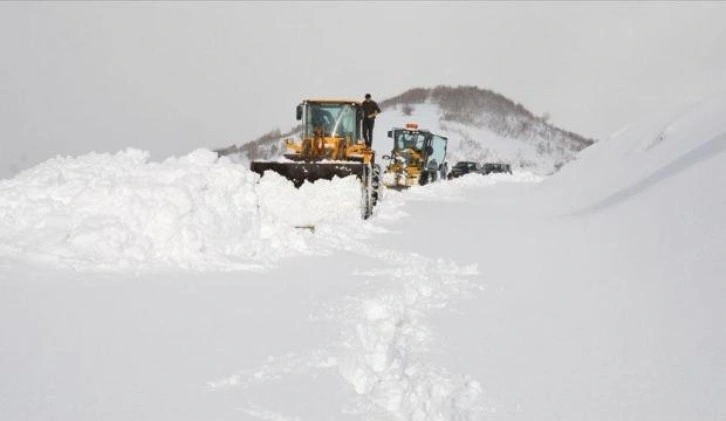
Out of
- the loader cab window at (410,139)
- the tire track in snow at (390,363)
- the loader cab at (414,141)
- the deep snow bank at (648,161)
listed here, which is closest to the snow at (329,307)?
the tire track in snow at (390,363)

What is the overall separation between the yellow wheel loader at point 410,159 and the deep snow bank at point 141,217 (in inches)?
583

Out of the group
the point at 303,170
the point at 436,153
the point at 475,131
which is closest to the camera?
the point at 303,170

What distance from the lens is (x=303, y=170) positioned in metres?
10.8

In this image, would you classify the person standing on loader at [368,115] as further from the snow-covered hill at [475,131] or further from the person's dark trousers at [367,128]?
the snow-covered hill at [475,131]

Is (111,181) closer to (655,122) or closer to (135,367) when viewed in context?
(135,367)

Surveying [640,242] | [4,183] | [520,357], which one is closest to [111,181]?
[4,183]

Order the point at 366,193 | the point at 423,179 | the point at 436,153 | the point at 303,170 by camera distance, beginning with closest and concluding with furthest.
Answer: the point at 303,170
the point at 366,193
the point at 423,179
the point at 436,153

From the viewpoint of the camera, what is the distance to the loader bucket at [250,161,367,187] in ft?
35.1

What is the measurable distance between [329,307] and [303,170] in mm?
6069

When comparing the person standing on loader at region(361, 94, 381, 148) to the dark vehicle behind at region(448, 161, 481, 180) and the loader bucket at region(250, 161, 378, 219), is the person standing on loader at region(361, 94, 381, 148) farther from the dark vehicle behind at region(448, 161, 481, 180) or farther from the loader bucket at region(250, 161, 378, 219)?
the dark vehicle behind at region(448, 161, 481, 180)

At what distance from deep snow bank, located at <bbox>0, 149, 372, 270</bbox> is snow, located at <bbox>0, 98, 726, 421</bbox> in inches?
1.1

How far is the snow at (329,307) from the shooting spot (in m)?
3.12

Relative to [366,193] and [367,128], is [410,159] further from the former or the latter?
[366,193]

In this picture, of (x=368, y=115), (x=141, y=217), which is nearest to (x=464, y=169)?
(x=368, y=115)
